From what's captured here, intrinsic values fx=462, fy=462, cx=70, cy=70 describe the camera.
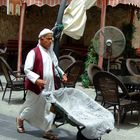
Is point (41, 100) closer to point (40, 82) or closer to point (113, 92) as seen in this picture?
point (40, 82)

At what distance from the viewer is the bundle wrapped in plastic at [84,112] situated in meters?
6.46

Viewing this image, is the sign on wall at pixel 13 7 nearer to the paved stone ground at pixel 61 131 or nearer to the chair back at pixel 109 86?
the paved stone ground at pixel 61 131

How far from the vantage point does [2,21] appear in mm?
18219

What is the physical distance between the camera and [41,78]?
7148 millimetres

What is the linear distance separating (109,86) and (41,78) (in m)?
1.64

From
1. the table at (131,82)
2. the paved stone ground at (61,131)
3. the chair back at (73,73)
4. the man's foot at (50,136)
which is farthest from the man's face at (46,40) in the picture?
the chair back at (73,73)

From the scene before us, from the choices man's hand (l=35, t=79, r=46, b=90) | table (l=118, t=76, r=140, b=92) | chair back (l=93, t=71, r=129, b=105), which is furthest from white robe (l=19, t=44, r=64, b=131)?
table (l=118, t=76, r=140, b=92)

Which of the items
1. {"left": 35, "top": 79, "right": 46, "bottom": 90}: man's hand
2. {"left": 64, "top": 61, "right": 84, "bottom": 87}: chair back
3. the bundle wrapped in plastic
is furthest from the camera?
{"left": 64, "top": 61, "right": 84, "bottom": 87}: chair back

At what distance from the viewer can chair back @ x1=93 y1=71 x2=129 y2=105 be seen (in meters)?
8.18

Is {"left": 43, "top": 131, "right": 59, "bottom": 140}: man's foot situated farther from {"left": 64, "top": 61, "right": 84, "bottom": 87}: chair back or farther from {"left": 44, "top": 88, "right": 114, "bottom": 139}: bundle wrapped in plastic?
{"left": 64, "top": 61, "right": 84, "bottom": 87}: chair back

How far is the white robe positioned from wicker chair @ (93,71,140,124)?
1.24 m

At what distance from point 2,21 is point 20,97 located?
7.48 meters

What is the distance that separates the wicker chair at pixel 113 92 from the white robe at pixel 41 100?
124 cm

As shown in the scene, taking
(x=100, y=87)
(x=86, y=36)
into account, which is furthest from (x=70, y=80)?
(x=86, y=36)
